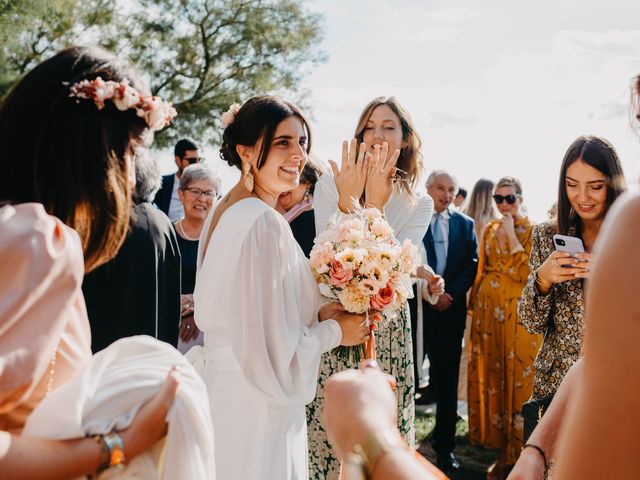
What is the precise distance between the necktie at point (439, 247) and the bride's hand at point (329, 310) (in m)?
3.92

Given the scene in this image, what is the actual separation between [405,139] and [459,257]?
2.63m

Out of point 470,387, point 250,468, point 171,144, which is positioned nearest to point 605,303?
point 250,468

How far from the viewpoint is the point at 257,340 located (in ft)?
9.70

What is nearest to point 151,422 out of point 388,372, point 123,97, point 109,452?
point 109,452

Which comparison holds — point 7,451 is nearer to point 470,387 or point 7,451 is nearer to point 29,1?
point 470,387

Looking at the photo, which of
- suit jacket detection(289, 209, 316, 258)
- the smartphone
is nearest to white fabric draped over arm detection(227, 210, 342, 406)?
the smartphone

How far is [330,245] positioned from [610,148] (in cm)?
195

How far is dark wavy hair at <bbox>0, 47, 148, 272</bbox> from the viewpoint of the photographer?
5.57 feet

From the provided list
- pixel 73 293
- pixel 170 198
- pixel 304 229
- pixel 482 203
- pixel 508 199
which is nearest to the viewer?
pixel 73 293

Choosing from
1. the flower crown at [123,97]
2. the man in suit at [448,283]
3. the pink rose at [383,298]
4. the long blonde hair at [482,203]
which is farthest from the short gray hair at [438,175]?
the flower crown at [123,97]

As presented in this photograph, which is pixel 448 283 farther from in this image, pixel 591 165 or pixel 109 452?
pixel 109 452

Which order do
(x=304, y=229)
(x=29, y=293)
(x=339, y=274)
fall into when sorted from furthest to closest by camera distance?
(x=304, y=229), (x=339, y=274), (x=29, y=293)

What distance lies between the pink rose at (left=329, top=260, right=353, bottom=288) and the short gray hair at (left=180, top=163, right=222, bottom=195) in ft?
9.48

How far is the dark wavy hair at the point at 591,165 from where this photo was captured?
161 inches
